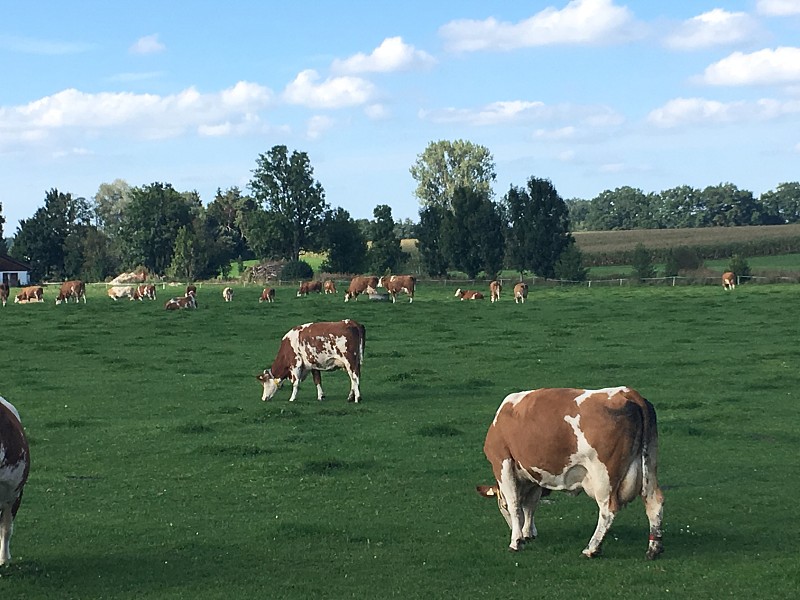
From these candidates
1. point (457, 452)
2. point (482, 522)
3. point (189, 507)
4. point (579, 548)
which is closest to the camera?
point (579, 548)

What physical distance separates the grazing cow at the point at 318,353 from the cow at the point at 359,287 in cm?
3869

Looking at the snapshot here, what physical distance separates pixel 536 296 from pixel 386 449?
165 feet

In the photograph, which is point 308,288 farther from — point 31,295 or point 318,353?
point 318,353

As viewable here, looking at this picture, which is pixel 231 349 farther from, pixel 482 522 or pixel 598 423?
pixel 598 423

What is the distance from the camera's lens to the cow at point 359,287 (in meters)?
64.1

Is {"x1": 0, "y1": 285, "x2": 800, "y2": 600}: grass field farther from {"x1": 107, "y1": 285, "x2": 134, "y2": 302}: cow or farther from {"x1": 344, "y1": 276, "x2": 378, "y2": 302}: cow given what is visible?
{"x1": 107, "y1": 285, "x2": 134, "y2": 302}: cow

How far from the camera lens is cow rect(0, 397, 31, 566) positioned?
10.2 meters

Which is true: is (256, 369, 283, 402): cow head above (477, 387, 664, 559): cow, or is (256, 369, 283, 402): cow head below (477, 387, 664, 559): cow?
below

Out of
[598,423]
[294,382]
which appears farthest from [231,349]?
[598,423]

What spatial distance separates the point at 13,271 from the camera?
11662 centimetres

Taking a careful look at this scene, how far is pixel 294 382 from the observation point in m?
23.3

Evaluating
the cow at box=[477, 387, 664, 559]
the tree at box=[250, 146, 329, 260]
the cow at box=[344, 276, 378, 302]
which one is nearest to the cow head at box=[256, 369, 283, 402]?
the cow at box=[477, 387, 664, 559]

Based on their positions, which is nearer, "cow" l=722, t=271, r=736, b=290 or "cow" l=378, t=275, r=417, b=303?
"cow" l=378, t=275, r=417, b=303

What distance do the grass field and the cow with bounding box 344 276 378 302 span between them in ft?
92.4
